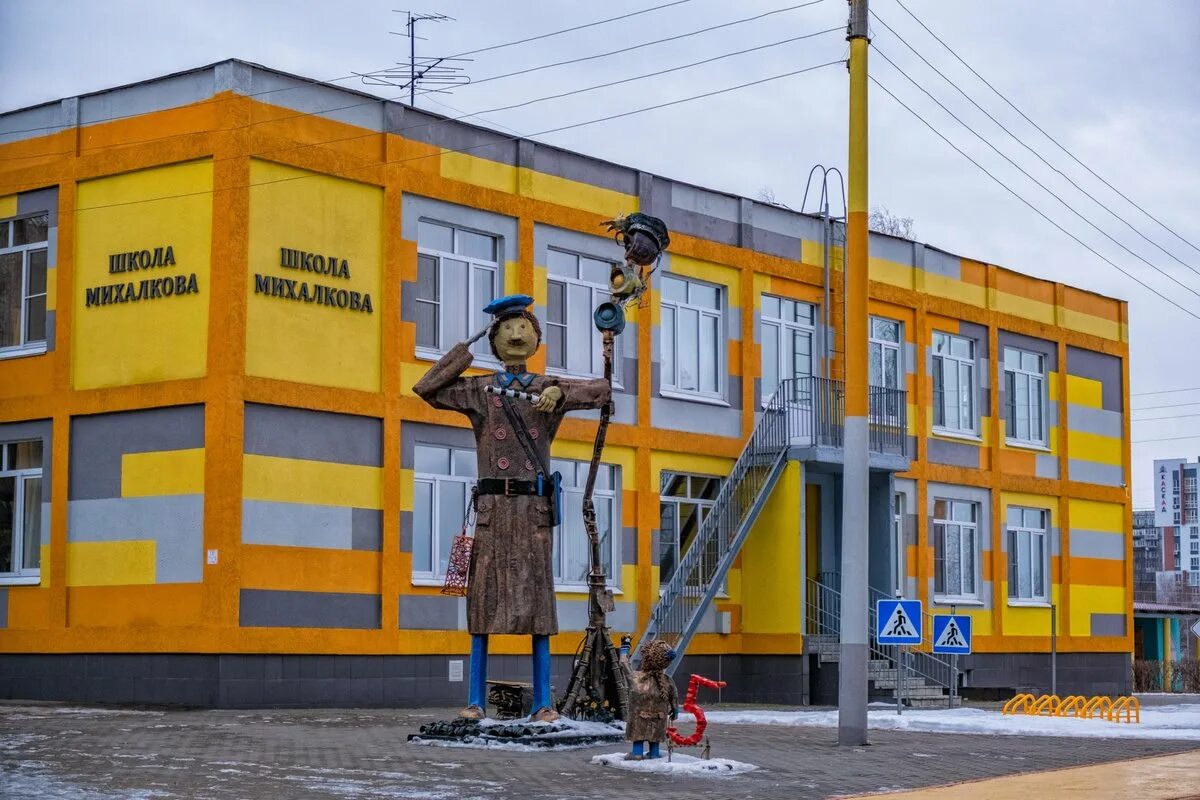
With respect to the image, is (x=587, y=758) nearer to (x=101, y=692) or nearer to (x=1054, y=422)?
(x=101, y=692)

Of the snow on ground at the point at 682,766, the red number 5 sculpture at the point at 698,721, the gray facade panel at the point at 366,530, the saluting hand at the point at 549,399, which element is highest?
the saluting hand at the point at 549,399

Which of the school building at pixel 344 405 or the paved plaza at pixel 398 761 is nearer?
the paved plaza at pixel 398 761

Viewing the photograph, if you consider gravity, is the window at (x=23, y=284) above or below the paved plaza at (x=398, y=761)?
above

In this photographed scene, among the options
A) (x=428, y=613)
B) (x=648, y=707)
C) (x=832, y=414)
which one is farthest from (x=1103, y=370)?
(x=648, y=707)

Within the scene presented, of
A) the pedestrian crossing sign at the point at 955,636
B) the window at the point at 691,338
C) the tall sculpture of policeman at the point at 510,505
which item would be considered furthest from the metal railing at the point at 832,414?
the tall sculpture of policeman at the point at 510,505

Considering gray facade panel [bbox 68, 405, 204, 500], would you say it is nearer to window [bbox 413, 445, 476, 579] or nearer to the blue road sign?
window [bbox 413, 445, 476, 579]

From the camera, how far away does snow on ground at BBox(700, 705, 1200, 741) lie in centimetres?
2161

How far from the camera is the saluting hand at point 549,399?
1658 centimetres

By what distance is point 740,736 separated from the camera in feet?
65.1

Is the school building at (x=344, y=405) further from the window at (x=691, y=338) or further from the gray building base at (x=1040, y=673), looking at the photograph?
the gray building base at (x=1040, y=673)

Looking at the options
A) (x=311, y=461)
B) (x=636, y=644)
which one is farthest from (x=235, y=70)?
(x=636, y=644)

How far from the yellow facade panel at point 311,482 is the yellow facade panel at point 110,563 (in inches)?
65.9

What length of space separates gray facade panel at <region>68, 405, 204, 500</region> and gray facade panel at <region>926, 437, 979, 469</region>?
16200 mm

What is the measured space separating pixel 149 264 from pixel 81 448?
277 centimetres
